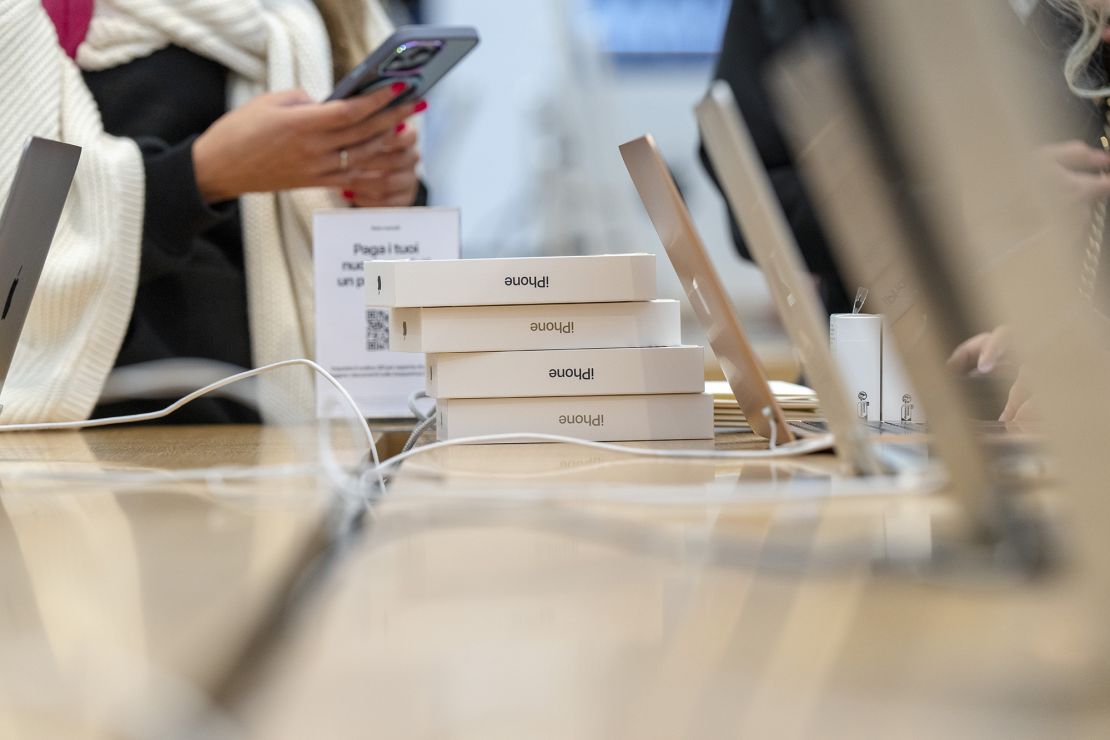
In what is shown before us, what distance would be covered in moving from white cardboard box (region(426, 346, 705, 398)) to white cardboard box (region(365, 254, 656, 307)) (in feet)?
0.12

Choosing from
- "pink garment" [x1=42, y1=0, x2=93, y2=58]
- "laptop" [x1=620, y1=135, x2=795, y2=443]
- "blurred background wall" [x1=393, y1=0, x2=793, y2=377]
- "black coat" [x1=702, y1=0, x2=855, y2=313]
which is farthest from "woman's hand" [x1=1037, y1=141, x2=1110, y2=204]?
"blurred background wall" [x1=393, y1=0, x2=793, y2=377]

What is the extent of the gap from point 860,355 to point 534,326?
10.2 inches

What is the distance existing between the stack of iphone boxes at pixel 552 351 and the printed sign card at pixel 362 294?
294mm

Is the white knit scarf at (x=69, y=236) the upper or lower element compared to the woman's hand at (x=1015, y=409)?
upper

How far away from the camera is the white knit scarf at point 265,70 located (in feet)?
3.62

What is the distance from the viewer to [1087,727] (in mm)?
202

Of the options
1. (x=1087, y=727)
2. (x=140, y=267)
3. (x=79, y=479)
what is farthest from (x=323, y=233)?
(x=1087, y=727)

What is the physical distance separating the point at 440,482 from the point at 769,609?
0.25 m

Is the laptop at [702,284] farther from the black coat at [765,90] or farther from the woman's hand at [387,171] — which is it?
the black coat at [765,90]

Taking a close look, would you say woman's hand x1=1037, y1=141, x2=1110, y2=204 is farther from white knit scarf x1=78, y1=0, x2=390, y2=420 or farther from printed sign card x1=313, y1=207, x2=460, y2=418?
white knit scarf x1=78, y1=0, x2=390, y2=420

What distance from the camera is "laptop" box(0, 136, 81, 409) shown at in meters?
0.71

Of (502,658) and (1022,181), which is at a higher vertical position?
(1022,181)

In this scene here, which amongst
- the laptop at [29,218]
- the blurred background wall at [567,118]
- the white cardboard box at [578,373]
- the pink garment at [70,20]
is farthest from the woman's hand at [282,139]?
the blurred background wall at [567,118]

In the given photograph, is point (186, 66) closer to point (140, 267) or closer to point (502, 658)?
point (140, 267)
